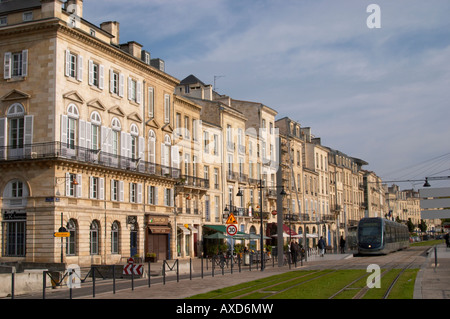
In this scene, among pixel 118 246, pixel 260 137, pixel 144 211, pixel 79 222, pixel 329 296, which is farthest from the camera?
pixel 260 137

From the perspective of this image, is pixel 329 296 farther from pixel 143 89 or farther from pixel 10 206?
pixel 143 89

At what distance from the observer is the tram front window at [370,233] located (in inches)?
1901

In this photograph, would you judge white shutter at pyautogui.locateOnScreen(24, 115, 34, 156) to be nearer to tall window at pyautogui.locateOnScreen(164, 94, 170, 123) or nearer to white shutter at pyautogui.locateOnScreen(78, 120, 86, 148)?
white shutter at pyautogui.locateOnScreen(78, 120, 86, 148)

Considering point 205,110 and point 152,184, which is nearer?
point 152,184

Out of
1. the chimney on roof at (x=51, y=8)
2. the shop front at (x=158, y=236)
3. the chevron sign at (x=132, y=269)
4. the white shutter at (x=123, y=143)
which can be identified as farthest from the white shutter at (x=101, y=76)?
Answer: the chevron sign at (x=132, y=269)

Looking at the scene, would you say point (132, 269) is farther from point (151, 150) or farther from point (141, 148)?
point (151, 150)

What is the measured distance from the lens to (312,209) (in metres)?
79.3

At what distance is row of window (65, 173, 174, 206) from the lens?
34.3m

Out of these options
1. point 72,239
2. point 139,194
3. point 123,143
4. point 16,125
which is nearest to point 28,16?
point 16,125

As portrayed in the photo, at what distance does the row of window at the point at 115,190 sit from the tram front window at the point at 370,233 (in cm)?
1622

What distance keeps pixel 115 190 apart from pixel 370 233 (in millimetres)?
22145

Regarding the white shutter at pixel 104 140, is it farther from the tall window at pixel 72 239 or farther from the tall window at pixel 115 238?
the tall window at pixel 72 239
